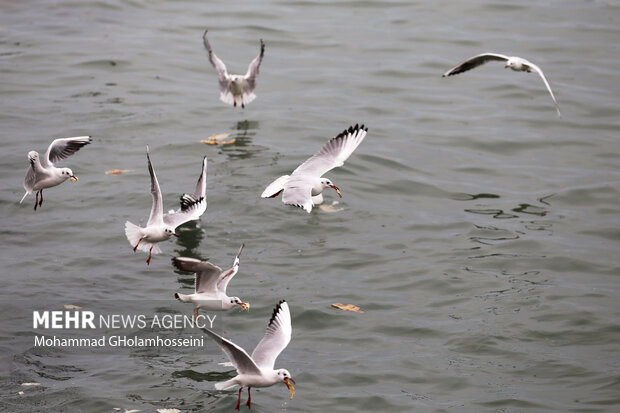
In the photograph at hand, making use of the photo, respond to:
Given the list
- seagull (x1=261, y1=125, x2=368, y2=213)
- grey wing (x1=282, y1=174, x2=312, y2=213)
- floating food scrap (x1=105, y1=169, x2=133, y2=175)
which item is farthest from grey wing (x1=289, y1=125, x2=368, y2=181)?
floating food scrap (x1=105, y1=169, x2=133, y2=175)

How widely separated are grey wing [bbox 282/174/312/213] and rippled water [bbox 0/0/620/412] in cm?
101

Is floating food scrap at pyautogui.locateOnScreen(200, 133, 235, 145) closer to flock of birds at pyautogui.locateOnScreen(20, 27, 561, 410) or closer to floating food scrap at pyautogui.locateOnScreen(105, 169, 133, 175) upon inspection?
floating food scrap at pyautogui.locateOnScreen(105, 169, 133, 175)

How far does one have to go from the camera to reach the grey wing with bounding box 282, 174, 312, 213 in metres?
10.7

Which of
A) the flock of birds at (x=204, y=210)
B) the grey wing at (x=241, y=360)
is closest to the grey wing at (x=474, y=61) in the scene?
the flock of birds at (x=204, y=210)

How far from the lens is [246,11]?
906 inches

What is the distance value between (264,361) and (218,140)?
8108 millimetres

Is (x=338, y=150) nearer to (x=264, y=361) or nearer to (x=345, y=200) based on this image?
(x=345, y=200)

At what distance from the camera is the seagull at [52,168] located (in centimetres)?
1121

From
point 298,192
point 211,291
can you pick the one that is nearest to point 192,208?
point 298,192

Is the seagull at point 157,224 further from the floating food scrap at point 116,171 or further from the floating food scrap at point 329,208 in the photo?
the floating food scrap at point 116,171

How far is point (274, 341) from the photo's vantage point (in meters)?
8.30

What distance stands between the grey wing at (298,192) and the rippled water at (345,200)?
1013 mm

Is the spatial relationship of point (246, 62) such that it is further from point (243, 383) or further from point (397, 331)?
point (243, 383)

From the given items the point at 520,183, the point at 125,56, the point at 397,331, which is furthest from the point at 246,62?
the point at 397,331
